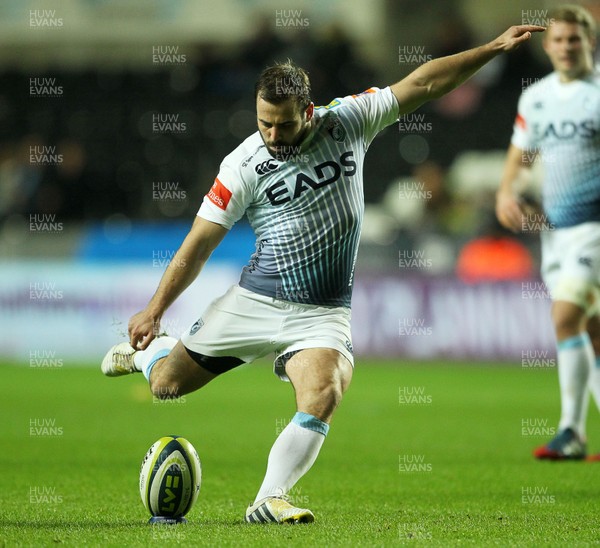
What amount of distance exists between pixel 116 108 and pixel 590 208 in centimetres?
1131

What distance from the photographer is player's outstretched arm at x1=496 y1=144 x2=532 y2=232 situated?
780 centimetres

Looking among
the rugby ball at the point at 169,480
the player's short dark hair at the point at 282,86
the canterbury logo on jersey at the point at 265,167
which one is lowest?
the rugby ball at the point at 169,480

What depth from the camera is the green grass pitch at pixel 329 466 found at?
16.5 feet

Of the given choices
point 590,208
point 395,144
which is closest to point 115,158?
point 395,144

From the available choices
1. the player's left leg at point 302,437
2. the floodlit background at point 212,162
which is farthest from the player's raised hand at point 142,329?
the floodlit background at point 212,162

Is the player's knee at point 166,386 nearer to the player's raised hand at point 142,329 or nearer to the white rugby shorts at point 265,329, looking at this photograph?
the white rugby shorts at point 265,329

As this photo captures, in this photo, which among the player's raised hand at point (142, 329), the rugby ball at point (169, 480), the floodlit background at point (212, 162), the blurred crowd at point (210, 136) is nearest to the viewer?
the rugby ball at point (169, 480)

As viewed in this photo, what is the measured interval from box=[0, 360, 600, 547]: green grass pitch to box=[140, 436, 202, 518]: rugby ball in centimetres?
12

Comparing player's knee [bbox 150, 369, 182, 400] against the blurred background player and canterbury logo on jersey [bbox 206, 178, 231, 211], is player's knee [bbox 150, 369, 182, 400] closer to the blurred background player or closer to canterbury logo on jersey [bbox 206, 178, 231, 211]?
canterbury logo on jersey [bbox 206, 178, 231, 211]

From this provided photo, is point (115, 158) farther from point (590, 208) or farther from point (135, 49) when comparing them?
point (590, 208)

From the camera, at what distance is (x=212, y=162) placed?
17.5 m

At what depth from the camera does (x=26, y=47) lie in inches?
794

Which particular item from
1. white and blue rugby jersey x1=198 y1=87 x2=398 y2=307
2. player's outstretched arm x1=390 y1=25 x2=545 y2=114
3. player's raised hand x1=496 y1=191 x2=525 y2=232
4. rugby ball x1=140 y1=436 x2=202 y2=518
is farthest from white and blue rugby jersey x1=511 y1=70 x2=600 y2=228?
rugby ball x1=140 y1=436 x2=202 y2=518

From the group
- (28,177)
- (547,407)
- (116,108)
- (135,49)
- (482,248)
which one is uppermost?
(135,49)
